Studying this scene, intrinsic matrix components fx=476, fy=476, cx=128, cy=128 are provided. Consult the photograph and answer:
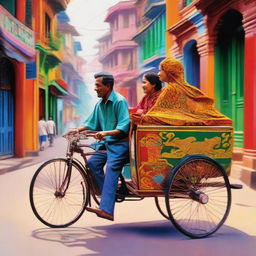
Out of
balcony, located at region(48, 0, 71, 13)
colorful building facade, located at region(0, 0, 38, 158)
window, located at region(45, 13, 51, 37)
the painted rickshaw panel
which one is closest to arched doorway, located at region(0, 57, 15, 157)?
colorful building facade, located at region(0, 0, 38, 158)

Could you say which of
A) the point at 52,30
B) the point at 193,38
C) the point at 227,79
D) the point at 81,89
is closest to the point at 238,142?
Answer: the point at 227,79

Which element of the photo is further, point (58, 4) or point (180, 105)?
point (58, 4)

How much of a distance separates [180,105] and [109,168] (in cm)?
99

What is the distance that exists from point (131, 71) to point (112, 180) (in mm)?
42254

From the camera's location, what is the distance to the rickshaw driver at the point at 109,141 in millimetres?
A: 4781

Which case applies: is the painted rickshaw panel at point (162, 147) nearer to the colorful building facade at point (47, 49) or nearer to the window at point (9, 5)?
the window at point (9, 5)

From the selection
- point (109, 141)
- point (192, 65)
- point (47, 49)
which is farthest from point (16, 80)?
point (109, 141)

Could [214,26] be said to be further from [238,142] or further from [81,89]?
[81,89]

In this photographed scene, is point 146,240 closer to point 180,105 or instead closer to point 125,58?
point 180,105

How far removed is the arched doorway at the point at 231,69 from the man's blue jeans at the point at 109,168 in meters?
6.87

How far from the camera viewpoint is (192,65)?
15.5 m

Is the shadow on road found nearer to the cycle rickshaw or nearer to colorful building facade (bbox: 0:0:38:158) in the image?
the cycle rickshaw

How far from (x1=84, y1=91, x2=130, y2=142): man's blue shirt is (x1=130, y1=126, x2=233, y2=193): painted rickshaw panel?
0.72ft

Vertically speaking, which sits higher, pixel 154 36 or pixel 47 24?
pixel 154 36
